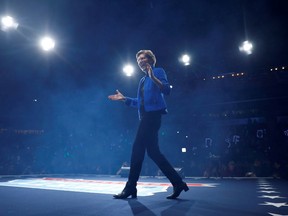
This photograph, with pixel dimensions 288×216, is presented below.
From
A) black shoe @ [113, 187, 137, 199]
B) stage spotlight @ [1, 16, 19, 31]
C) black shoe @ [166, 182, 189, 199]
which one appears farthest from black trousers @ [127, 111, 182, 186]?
stage spotlight @ [1, 16, 19, 31]

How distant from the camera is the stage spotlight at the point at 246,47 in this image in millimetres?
6552

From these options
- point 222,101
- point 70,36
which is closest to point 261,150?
point 222,101

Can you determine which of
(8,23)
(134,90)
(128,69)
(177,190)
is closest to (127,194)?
(177,190)

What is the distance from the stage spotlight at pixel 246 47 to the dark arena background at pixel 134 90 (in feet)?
0.09

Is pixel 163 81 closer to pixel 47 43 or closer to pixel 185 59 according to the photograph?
pixel 47 43

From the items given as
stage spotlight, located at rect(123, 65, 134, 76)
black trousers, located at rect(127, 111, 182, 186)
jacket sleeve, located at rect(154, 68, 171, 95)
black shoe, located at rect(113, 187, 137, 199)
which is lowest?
black shoe, located at rect(113, 187, 137, 199)

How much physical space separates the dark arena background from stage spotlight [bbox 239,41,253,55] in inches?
1.0

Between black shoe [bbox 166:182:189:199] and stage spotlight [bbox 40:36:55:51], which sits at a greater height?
stage spotlight [bbox 40:36:55:51]

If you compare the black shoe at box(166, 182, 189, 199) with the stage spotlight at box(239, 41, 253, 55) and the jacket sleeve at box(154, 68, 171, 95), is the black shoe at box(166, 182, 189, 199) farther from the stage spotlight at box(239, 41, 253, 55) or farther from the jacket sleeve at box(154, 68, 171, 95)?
the stage spotlight at box(239, 41, 253, 55)

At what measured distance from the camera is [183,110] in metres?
9.08

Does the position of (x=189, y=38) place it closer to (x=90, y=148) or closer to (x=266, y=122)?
(x=266, y=122)

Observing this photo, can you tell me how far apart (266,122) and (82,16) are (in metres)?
6.39

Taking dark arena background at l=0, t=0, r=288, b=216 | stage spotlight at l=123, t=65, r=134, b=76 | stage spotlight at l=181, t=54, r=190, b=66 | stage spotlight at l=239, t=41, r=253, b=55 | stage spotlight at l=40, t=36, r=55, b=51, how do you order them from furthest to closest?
stage spotlight at l=123, t=65, r=134, b=76
stage spotlight at l=181, t=54, r=190, b=66
stage spotlight at l=239, t=41, r=253, b=55
stage spotlight at l=40, t=36, r=55, b=51
dark arena background at l=0, t=0, r=288, b=216

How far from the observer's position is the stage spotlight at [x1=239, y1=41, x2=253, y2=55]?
258 inches
